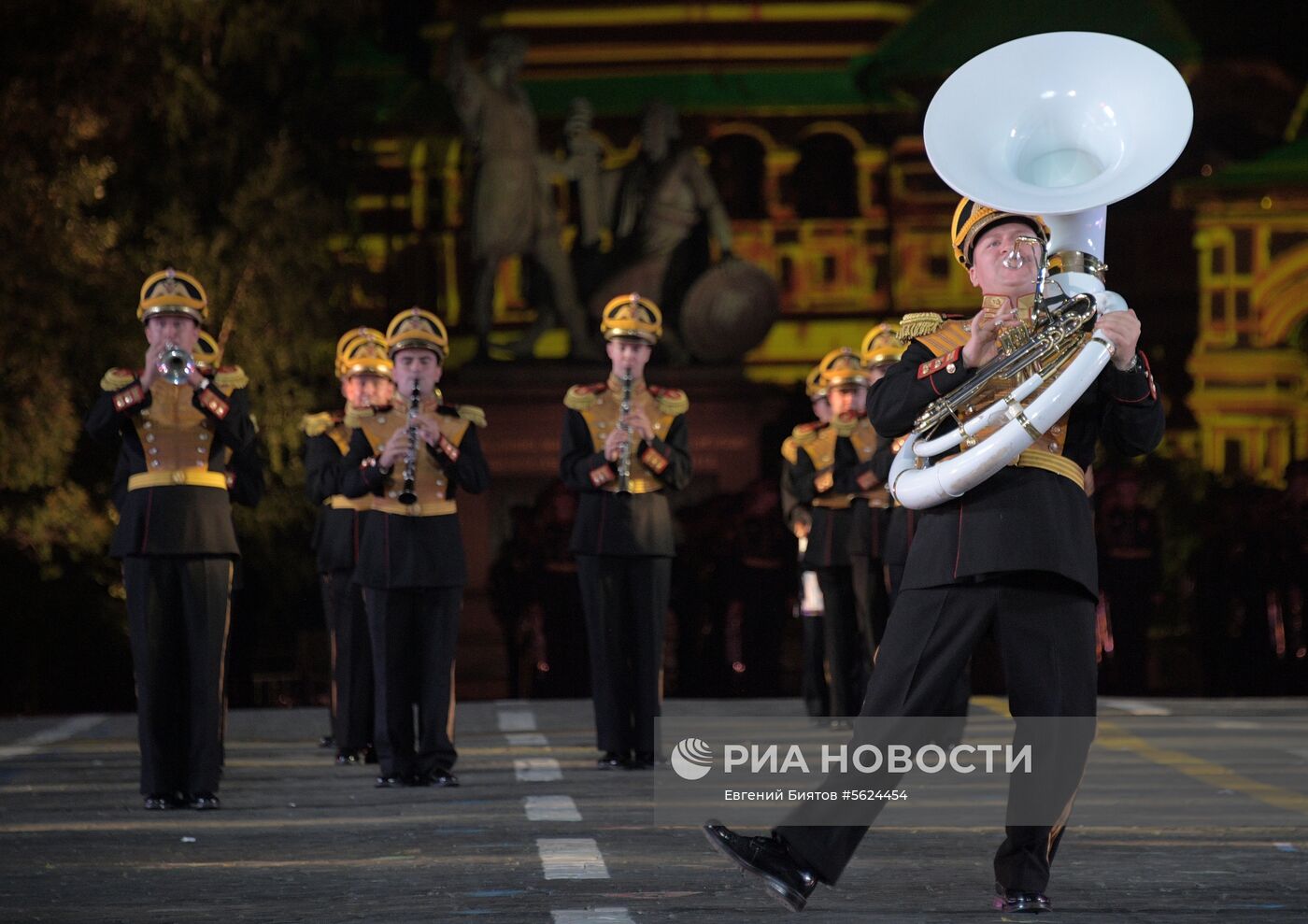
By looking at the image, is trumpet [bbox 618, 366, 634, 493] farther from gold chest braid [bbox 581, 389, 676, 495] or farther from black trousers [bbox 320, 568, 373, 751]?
black trousers [bbox 320, 568, 373, 751]

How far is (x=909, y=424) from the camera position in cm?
629

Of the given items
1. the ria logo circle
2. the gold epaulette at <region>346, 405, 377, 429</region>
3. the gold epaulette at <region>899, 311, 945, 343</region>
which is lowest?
the ria logo circle

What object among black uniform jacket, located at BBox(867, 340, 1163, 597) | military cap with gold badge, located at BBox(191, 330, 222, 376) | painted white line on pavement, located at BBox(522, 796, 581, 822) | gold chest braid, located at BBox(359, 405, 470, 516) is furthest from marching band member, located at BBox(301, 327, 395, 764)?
black uniform jacket, located at BBox(867, 340, 1163, 597)

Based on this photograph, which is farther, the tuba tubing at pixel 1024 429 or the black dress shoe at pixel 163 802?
the black dress shoe at pixel 163 802

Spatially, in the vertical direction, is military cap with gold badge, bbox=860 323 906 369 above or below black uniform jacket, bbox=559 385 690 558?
above

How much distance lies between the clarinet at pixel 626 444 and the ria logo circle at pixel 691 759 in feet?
4.27

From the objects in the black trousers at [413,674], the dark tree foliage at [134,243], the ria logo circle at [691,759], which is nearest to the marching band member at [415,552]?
the black trousers at [413,674]

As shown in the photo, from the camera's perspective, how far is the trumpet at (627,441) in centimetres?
1123

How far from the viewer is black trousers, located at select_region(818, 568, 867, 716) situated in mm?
13422

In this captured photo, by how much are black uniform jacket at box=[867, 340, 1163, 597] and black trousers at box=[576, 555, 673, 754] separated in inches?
200

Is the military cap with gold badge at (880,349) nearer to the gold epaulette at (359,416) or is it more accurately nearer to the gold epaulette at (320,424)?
the gold epaulette at (320,424)

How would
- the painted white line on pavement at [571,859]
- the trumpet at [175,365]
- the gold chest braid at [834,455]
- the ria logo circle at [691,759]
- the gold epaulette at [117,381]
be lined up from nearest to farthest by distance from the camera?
the painted white line on pavement at [571,859] < the trumpet at [175,365] < the gold epaulette at [117,381] < the ria logo circle at [691,759] < the gold chest braid at [834,455]

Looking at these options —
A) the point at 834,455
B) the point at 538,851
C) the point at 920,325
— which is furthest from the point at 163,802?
the point at 834,455

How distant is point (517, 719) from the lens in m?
14.8
